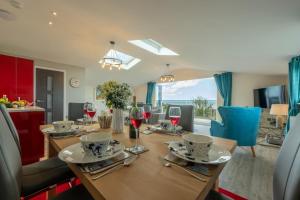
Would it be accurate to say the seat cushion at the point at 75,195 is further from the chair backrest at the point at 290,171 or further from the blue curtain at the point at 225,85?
the blue curtain at the point at 225,85

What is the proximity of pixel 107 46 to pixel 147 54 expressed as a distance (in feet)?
3.68

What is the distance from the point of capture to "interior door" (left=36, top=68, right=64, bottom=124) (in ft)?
14.0

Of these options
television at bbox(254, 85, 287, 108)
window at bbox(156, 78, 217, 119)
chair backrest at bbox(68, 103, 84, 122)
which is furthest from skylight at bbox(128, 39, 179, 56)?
television at bbox(254, 85, 287, 108)

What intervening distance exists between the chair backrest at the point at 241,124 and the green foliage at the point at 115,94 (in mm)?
2315

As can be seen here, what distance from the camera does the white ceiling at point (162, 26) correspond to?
1670 mm

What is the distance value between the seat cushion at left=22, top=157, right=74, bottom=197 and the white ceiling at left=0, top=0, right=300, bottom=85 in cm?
187

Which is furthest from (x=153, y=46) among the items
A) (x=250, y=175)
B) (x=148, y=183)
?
(x=148, y=183)

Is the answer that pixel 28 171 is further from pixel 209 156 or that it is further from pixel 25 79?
pixel 25 79

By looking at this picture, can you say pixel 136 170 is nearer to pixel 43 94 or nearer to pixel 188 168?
pixel 188 168

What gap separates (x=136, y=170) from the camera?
0.66 m

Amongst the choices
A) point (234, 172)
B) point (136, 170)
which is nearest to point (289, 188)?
point (136, 170)

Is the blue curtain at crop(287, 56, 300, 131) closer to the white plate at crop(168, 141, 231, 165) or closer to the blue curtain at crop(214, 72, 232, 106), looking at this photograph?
the blue curtain at crop(214, 72, 232, 106)

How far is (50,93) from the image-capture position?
4473mm

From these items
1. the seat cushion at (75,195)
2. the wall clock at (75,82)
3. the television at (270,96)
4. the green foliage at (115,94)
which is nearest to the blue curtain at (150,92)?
the wall clock at (75,82)
